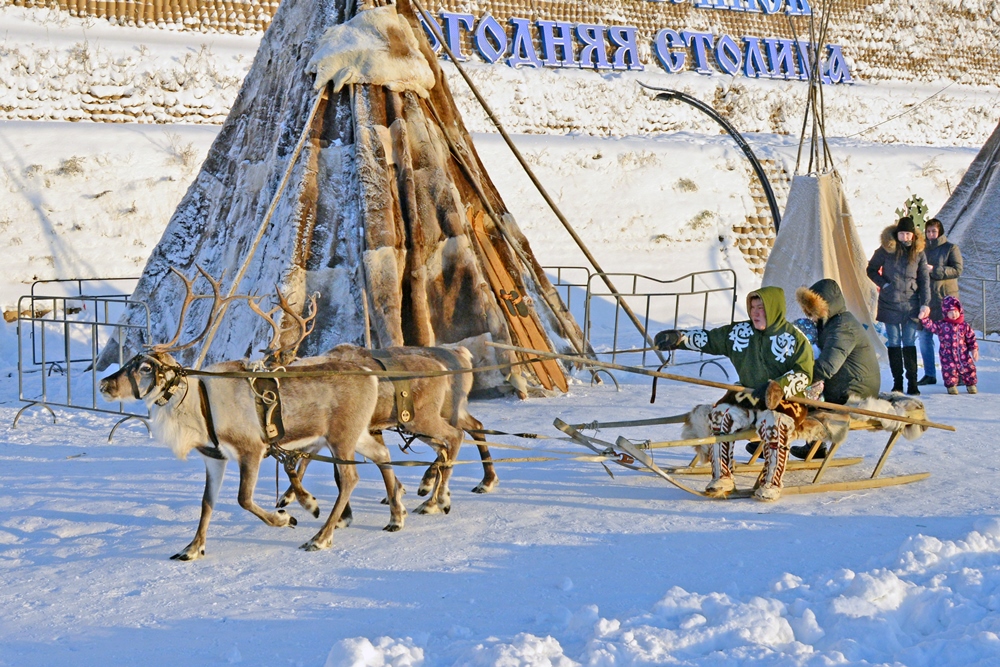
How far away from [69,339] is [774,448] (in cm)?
738

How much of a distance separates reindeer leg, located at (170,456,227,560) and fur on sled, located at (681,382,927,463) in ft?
8.95

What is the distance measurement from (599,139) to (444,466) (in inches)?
509

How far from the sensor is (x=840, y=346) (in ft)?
21.2

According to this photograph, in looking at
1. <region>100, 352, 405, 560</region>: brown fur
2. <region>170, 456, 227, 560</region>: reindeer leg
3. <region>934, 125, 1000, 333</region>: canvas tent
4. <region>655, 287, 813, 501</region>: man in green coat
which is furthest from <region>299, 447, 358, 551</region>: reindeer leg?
<region>934, 125, 1000, 333</region>: canvas tent

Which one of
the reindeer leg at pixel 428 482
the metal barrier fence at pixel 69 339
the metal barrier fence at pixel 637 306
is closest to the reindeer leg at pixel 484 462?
the reindeer leg at pixel 428 482

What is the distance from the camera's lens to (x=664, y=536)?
556 centimetres

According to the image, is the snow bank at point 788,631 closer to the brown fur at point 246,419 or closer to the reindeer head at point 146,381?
the brown fur at point 246,419

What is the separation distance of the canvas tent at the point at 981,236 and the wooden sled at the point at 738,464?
793 cm

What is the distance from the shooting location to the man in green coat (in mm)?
6105

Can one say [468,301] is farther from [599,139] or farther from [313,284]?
[599,139]

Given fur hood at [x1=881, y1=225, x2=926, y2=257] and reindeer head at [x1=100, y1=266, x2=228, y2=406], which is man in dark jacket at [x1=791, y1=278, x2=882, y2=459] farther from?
fur hood at [x1=881, y1=225, x2=926, y2=257]

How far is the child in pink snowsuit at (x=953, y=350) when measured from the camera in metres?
10.3

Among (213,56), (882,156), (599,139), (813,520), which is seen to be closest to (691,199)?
(599,139)

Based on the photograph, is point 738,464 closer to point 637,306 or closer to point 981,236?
point 637,306
